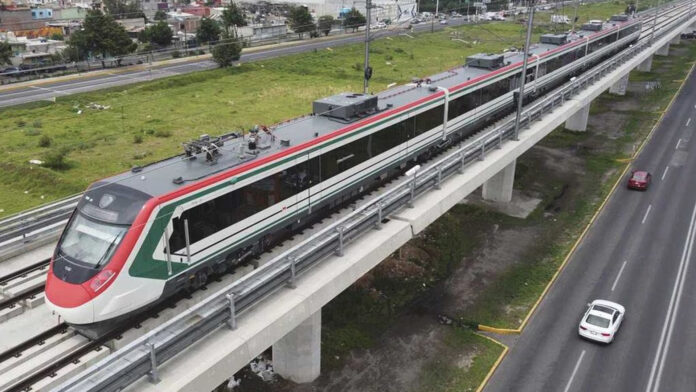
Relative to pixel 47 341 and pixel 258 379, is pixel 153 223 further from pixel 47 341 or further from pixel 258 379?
pixel 258 379

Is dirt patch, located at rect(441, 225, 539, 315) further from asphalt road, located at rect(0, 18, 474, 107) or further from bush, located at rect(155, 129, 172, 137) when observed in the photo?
bush, located at rect(155, 129, 172, 137)

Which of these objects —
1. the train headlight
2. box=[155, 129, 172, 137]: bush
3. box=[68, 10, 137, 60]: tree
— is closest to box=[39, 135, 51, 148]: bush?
box=[155, 129, 172, 137]: bush

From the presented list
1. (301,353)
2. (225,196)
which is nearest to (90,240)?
(225,196)

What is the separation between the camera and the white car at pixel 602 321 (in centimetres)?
2028

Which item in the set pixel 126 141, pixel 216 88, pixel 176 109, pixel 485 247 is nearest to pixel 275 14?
pixel 216 88

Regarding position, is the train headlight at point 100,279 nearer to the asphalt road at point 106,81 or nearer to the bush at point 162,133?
the bush at point 162,133

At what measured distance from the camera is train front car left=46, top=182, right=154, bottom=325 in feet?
40.7

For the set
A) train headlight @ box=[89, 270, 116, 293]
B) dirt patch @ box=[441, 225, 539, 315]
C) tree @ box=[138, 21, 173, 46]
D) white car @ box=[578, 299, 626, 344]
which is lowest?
dirt patch @ box=[441, 225, 539, 315]

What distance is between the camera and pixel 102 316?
12523mm

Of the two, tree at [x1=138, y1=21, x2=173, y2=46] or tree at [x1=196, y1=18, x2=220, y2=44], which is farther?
tree at [x1=196, y1=18, x2=220, y2=44]

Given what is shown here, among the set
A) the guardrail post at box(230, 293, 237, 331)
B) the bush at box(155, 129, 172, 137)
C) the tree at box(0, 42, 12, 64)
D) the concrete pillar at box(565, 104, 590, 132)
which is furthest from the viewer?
the tree at box(0, 42, 12, 64)

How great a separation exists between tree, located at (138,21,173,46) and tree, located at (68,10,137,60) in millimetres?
16525

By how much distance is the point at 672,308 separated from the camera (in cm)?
2277

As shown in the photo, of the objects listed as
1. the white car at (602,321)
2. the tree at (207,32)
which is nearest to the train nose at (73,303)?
the white car at (602,321)
